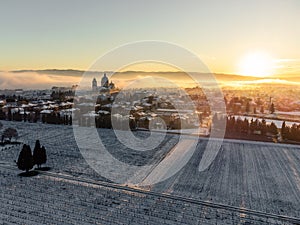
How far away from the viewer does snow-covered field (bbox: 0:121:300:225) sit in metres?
6.87

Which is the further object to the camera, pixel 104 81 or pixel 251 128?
pixel 104 81

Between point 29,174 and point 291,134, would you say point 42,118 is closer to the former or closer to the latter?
point 29,174

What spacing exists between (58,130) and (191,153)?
9.75 m

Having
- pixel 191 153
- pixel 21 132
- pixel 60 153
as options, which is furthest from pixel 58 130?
pixel 191 153

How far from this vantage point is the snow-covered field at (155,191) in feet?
22.5

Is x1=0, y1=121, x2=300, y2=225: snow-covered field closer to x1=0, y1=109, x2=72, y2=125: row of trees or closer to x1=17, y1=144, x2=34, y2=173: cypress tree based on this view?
x1=17, y1=144, x2=34, y2=173: cypress tree

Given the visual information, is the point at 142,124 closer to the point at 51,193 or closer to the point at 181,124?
the point at 181,124

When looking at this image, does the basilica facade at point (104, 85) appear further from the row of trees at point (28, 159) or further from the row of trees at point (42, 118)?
the row of trees at point (28, 159)

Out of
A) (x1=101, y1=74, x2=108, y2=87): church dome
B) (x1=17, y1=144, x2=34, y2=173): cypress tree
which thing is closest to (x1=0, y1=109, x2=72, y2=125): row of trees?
(x1=17, y1=144, x2=34, y2=173): cypress tree

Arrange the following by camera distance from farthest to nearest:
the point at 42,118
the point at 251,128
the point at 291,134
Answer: the point at 42,118, the point at 251,128, the point at 291,134

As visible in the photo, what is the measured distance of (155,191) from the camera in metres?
8.50

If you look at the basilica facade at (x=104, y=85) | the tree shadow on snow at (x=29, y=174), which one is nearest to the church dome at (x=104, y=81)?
the basilica facade at (x=104, y=85)

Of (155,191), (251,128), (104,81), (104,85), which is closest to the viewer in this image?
(155,191)

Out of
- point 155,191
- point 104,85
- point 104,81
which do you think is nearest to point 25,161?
point 155,191
